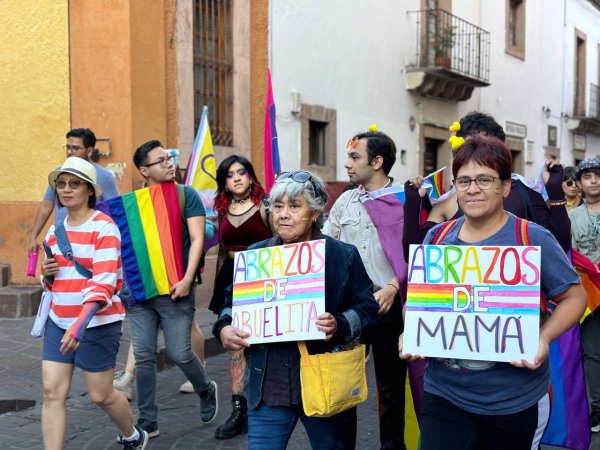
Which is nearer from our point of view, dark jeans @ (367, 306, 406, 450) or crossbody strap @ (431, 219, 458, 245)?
crossbody strap @ (431, 219, 458, 245)

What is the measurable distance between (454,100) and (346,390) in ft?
49.9

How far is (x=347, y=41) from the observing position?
545 inches

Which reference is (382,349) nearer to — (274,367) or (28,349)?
(274,367)

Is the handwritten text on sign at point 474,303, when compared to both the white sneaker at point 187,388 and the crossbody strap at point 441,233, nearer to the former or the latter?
the crossbody strap at point 441,233

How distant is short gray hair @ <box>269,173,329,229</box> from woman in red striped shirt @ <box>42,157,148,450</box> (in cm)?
133

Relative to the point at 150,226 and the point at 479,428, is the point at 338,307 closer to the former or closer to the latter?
the point at 479,428

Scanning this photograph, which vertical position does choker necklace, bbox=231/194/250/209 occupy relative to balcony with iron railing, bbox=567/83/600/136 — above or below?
below

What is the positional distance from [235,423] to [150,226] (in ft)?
4.54

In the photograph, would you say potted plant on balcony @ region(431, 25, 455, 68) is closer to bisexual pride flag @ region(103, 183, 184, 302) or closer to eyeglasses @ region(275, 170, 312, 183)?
bisexual pride flag @ region(103, 183, 184, 302)

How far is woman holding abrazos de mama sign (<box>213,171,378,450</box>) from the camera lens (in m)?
3.36

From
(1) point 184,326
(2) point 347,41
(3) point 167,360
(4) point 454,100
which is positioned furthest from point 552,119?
(1) point 184,326

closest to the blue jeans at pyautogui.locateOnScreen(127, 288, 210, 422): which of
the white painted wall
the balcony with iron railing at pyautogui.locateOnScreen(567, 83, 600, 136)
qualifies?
the white painted wall

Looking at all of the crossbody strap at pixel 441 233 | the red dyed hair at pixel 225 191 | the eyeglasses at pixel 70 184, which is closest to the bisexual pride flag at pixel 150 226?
the red dyed hair at pixel 225 191

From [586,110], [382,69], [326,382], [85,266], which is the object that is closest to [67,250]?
[85,266]
